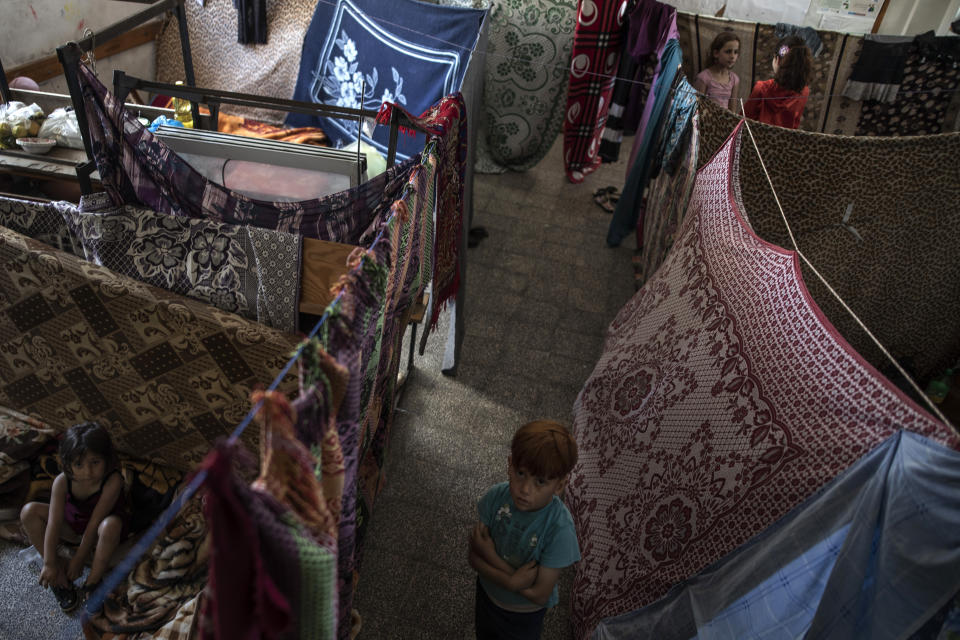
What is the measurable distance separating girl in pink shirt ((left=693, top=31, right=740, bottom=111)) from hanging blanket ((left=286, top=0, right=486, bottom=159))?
1404mm

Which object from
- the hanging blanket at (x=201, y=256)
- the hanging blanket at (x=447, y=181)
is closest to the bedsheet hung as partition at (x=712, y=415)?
the hanging blanket at (x=447, y=181)

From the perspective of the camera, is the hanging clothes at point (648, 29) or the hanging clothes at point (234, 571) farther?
the hanging clothes at point (648, 29)

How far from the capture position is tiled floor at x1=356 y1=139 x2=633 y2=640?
6.12ft

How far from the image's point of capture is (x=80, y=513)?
67.0 inches

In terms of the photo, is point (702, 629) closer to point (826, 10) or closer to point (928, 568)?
point (928, 568)

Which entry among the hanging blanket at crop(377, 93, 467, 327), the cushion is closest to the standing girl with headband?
the hanging blanket at crop(377, 93, 467, 327)

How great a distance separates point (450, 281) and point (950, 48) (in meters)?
3.55

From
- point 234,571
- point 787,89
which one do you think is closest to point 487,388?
point 234,571

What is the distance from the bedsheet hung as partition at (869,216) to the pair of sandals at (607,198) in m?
1.91

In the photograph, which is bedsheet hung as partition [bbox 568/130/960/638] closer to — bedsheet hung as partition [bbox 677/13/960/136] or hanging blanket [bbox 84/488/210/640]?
hanging blanket [bbox 84/488/210/640]

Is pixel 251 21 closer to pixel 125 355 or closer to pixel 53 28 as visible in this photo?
pixel 53 28

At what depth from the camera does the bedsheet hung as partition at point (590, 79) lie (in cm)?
374

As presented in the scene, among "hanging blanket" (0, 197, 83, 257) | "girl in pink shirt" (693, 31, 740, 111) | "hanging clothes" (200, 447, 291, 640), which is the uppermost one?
"girl in pink shirt" (693, 31, 740, 111)

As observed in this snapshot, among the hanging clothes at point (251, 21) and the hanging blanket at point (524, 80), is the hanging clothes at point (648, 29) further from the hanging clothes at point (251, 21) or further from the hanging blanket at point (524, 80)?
the hanging clothes at point (251, 21)
